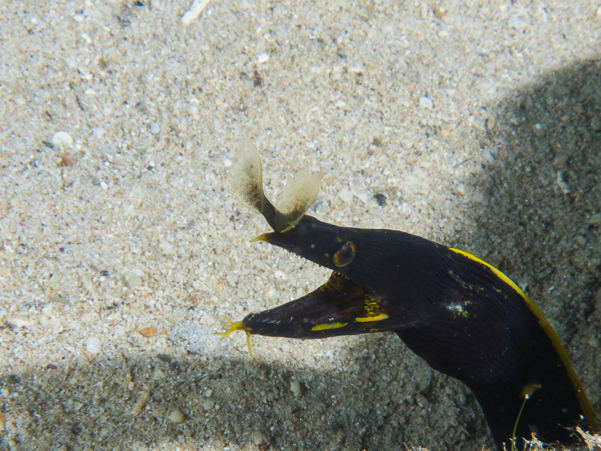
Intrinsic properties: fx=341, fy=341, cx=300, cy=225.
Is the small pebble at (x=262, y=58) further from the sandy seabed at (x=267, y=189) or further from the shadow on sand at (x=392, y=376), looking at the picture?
the shadow on sand at (x=392, y=376)

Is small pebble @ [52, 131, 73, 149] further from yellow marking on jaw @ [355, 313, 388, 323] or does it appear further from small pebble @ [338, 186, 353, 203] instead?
yellow marking on jaw @ [355, 313, 388, 323]

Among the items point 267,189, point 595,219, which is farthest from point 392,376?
point 595,219

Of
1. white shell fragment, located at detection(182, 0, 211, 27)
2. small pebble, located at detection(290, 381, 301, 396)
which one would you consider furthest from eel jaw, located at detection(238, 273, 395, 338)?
white shell fragment, located at detection(182, 0, 211, 27)

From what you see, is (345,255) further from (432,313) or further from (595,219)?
(595,219)

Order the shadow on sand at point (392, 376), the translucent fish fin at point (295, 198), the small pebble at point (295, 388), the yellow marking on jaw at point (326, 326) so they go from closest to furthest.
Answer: the translucent fish fin at point (295, 198) < the yellow marking on jaw at point (326, 326) < the shadow on sand at point (392, 376) < the small pebble at point (295, 388)

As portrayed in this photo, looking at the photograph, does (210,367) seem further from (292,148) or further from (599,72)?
(599,72)

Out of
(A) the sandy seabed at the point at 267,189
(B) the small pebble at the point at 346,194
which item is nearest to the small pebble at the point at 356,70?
(A) the sandy seabed at the point at 267,189
